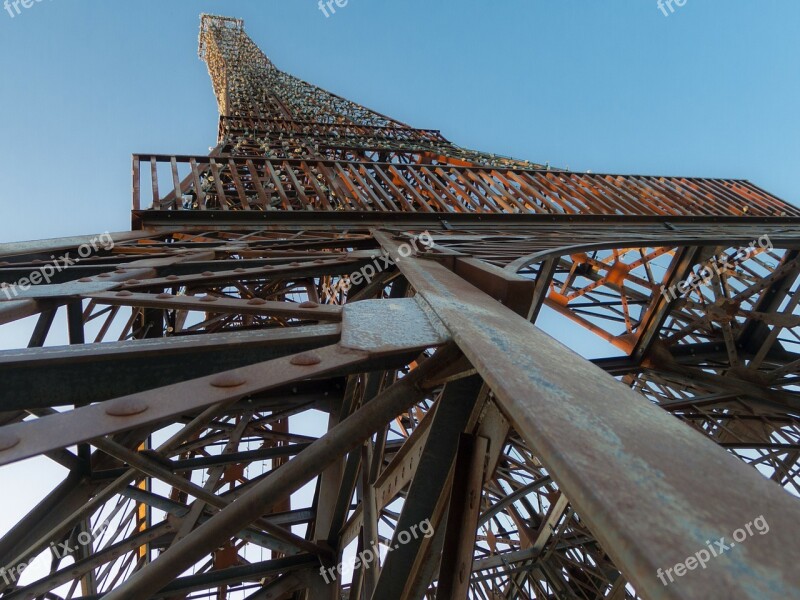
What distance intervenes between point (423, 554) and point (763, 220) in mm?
9603

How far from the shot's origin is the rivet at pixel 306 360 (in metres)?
1.70

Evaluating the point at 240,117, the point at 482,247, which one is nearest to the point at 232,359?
the point at 482,247

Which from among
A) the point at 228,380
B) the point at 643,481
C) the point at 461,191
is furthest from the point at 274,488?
the point at 461,191

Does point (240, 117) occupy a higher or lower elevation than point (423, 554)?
higher

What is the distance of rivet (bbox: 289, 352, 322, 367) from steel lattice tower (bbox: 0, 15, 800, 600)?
0.06ft

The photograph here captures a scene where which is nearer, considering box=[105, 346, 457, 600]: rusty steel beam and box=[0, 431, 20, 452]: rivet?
box=[0, 431, 20, 452]: rivet

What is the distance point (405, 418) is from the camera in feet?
30.8

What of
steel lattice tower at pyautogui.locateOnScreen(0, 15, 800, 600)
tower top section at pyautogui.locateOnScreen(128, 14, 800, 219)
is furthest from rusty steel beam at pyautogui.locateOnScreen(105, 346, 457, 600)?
tower top section at pyautogui.locateOnScreen(128, 14, 800, 219)

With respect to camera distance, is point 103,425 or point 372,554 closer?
point 103,425

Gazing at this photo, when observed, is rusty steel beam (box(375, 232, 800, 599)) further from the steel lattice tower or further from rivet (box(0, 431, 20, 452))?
rivet (box(0, 431, 20, 452))

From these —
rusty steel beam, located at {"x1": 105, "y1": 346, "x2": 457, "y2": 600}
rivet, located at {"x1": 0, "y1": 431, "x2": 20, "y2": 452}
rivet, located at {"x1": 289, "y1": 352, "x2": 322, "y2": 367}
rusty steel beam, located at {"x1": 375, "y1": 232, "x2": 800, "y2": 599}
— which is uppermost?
rivet, located at {"x1": 289, "y1": 352, "x2": 322, "y2": 367}

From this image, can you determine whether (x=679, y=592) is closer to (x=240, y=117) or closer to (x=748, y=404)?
(x=748, y=404)

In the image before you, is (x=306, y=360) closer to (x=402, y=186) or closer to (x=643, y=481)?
(x=643, y=481)

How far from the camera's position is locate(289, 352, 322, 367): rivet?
1699mm
